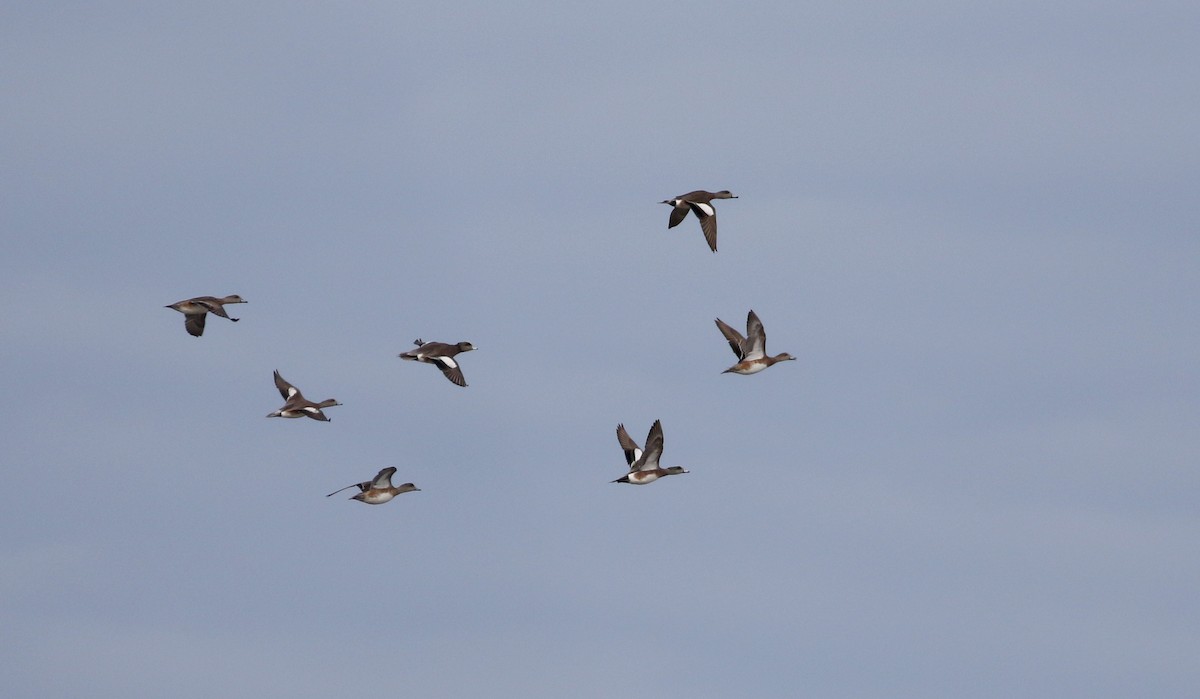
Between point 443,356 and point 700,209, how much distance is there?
11196 millimetres

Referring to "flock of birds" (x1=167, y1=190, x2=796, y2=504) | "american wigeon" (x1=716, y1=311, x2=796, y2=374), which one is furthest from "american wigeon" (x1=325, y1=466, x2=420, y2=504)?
"american wigeon" (x1=716, y1=311, x2=796, y2=374)

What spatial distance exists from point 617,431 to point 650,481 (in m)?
3.12

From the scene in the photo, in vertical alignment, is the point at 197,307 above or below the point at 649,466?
above

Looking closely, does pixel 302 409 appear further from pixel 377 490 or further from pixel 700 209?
pixel 700 209

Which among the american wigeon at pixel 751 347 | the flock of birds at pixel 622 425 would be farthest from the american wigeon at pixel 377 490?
the american wigeon at pixel 751 347

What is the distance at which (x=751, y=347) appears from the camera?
84625 millimetres

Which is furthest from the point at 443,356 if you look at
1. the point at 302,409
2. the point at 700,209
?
the point at 700,209

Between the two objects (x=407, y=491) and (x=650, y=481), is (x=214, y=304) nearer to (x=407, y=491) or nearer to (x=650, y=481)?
(x=407, y=491)

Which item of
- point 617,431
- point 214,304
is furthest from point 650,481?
point 214,304

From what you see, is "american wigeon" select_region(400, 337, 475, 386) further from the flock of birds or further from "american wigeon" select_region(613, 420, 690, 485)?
"american wigeon" select_region(613, 420, 690, 485)

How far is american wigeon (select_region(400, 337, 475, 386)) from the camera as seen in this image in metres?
87.1

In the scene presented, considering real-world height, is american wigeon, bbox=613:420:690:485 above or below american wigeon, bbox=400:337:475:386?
below

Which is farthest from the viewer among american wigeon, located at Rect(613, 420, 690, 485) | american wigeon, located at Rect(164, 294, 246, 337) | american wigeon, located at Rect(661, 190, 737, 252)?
american wigeon, located at Rect(164, 294, 246, 337)

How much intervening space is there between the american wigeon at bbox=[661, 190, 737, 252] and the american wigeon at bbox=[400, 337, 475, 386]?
31.6 ft
